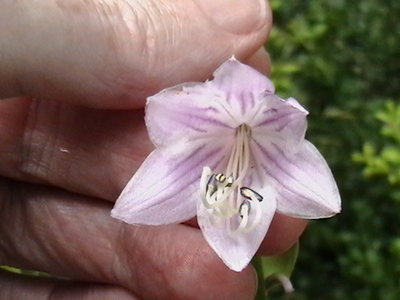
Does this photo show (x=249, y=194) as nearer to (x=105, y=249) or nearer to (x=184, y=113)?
(x=184, y=113)

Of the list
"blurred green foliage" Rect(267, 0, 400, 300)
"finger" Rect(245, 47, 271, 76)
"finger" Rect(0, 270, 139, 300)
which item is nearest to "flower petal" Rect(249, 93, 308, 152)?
"finger" Rect(245, 47, 271, 76)

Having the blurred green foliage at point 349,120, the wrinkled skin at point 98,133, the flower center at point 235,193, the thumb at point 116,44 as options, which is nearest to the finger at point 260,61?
the wrinkled skin at point 98,133

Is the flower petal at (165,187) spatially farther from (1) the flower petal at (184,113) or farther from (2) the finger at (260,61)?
(2) the finger at (260,61)

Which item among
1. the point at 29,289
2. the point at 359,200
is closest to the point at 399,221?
the point at 359,200

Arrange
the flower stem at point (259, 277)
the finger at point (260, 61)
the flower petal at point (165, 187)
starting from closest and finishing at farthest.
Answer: the flower petal at point (165, 187), the flower stem at point (259, 277), the finger at point (260, 61)

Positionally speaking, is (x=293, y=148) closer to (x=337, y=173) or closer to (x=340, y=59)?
(x=337, y=173)

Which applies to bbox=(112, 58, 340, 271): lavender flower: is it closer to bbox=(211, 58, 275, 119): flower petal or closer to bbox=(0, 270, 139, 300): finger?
bbox=(211, 58, 275, 119): flower petal

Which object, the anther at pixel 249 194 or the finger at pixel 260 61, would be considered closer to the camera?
the anther at pixel 249 194
